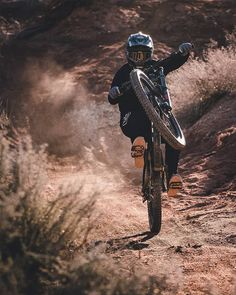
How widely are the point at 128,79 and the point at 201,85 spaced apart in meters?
4.34

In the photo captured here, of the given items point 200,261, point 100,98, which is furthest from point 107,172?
point 200,261

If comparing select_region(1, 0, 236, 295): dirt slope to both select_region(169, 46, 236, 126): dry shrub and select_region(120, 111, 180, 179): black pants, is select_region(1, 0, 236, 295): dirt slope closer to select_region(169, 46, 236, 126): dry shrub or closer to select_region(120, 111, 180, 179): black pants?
select_region(169, 46, 236, 126): dry shrub

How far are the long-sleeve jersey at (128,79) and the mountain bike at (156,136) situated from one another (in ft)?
0.76

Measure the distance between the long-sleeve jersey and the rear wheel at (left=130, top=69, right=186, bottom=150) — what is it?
0.21 metres

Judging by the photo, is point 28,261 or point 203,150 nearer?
point 28,261

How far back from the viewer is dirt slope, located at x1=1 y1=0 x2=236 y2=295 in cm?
517

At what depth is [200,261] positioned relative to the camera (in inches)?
194

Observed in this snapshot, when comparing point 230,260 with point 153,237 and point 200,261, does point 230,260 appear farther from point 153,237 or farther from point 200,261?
point 153,237

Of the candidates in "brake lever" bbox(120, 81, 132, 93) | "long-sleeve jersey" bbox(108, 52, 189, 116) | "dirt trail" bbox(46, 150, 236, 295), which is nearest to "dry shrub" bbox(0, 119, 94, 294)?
"dirt trail" bbox(46, 150, 236, 295)

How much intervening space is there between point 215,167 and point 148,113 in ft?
9.56

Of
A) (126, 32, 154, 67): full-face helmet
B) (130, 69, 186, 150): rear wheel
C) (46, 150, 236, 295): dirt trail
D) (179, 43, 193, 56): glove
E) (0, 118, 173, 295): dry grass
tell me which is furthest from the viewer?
(179, 43, 193, 56): glove

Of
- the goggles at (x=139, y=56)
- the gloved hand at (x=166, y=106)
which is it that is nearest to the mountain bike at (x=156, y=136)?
the gloved hand at (x=166, y=106)

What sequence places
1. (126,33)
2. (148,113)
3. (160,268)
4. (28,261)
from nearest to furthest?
(28,261) < (160,268) < (148,113) < (126,33)

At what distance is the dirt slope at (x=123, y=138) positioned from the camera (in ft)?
17.0
